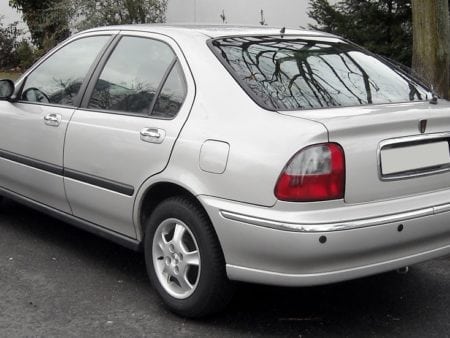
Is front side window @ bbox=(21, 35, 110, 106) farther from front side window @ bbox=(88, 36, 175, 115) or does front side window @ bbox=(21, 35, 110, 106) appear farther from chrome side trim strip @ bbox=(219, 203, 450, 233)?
chrome side trim strip @ bbox=(219, 203, 450, 233)

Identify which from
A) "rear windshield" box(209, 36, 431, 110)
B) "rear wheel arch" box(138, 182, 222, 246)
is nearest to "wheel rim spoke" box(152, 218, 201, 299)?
"rear wheel arch" box(138, 182, 222, 246)

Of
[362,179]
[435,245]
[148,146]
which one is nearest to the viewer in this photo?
[362,179]

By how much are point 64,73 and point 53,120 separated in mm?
405

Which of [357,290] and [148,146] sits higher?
[148,146]

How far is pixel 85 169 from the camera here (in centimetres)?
413

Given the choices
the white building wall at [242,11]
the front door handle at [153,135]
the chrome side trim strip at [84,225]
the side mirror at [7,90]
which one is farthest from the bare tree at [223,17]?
the front door handle at [153,135]

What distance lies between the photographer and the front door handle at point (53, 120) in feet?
14.5

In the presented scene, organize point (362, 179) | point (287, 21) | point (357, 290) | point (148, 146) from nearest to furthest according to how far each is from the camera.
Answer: point (362, 179) < point (148, 146) < point (357, 290) < point (287, 21)

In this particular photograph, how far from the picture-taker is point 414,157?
3.37 metres

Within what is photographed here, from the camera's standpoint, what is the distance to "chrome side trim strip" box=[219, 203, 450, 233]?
304cm

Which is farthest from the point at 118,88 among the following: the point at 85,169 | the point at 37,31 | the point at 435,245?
the point at 37,31

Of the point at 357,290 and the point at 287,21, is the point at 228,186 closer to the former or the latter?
the point at 357,290

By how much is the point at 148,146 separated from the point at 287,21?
10215 millimetres

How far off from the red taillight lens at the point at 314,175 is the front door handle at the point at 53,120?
6.29ft
